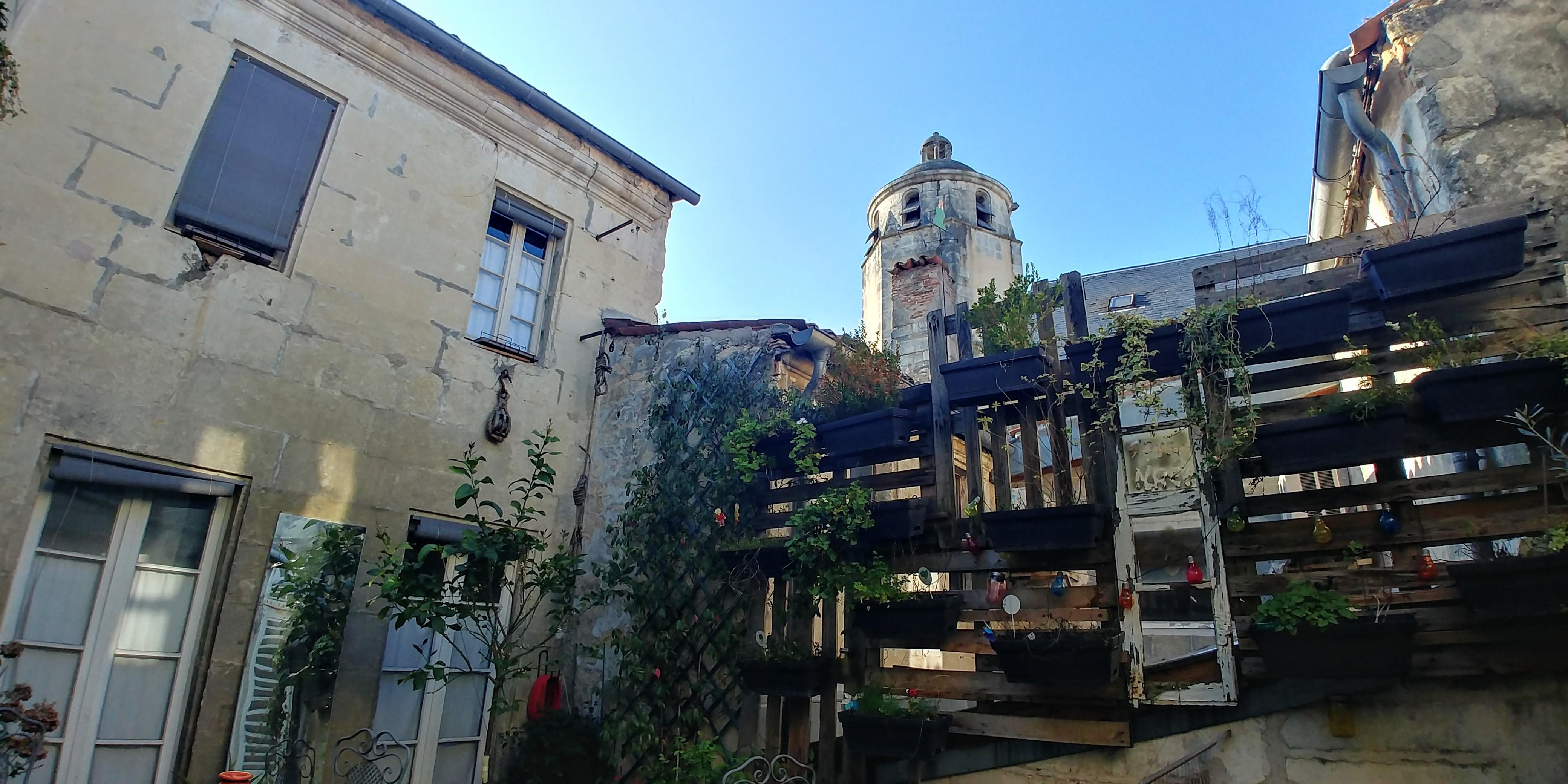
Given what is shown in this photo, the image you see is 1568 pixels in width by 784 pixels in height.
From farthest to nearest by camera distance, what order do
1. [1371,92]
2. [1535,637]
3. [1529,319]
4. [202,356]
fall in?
[1371,92]
[202,356]
[1529,319]
[1535,637]

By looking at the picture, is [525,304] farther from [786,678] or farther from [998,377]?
[998,377]

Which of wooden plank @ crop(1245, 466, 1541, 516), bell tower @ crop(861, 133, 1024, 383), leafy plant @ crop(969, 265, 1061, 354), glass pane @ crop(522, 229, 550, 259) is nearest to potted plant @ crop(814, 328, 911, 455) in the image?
leafy plant @ crop(969, 265, 1061, 354)

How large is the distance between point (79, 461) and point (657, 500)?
3073 millimetres

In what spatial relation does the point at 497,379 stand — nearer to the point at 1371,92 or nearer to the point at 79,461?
the point at 79,461

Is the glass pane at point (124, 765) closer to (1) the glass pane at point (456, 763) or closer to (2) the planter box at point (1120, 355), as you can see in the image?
(1) the glass pane at point (456, 763)

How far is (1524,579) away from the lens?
9.18 feet

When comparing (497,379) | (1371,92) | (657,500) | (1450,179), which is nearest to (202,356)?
(497,379)

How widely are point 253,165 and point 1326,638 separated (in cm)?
618

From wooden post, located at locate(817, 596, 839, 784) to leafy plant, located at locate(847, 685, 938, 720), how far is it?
209mm

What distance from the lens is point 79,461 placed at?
13.1ft

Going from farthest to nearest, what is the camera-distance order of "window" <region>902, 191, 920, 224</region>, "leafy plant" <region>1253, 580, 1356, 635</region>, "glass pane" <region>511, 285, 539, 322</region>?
"window" <region>902, 191, 920, 224</region>, "glass pane" <region>511, 285, 539, 322</region>, "leafy plant" <region>1253, 580, 1356, 635</region>

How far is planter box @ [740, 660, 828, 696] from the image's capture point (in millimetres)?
4324

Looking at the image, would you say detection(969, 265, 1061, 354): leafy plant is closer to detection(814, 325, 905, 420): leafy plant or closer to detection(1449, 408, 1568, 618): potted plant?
detection(814, 325, 905, 420): leafy plant

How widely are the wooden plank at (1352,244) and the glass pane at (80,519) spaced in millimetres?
5605
